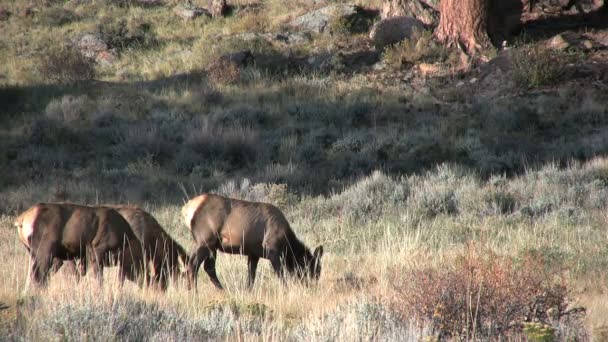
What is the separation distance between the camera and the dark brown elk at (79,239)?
782 centimetres

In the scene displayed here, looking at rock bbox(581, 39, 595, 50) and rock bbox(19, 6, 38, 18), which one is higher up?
rock bbox(581, 39, 595, 50)

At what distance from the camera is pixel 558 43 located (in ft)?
74.6

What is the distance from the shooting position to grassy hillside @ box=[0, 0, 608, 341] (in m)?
6.37

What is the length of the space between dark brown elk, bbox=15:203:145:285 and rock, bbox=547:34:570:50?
17101 mm

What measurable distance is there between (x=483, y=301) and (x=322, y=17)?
24.1 m

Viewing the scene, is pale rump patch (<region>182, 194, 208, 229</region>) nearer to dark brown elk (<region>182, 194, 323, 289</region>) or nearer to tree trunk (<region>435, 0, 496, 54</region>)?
dark brown elk (<region>182, 194, 323, 289</region>)

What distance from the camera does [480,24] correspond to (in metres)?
23.6

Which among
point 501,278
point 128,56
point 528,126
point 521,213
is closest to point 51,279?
point 501,278

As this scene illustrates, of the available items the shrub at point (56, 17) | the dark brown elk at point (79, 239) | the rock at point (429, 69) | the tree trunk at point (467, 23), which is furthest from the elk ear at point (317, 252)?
the shrub at point (56, 17)

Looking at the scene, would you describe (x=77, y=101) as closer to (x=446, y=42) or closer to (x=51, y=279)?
(x=446, y=42)

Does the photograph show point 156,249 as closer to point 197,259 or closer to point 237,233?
point 197,259

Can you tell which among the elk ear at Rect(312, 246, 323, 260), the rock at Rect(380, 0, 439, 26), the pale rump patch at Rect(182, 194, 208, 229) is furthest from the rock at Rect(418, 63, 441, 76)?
the pale rump patch at Rect(182, 194, 208, 229)

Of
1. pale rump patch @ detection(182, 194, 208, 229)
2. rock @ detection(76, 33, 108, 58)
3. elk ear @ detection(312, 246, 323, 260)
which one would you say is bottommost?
rock @ detection(76, 33, 108, 58)

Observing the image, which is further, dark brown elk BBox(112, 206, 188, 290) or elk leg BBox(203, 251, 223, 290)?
elk leg BBox(203, 251, 223, 290)
